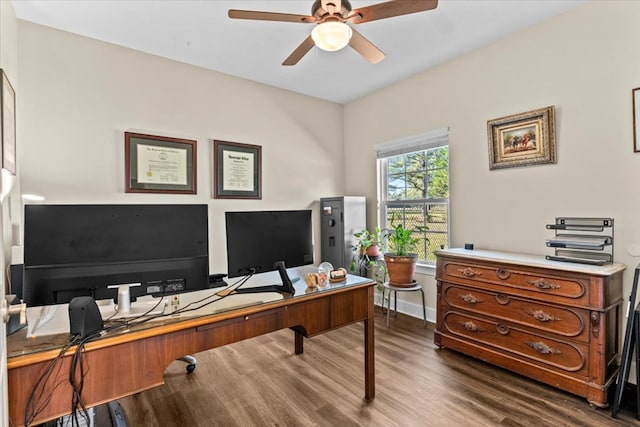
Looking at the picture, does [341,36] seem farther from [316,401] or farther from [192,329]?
[316,401]

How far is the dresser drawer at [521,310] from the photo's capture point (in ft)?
6.87

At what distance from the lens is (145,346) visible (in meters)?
1.35

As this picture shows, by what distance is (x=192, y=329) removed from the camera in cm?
147

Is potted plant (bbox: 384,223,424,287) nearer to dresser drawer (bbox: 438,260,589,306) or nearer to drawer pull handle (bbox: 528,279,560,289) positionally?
dresser drawer (bbox: 438,260,589,306)

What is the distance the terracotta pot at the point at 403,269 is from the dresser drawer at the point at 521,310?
1.71 ft

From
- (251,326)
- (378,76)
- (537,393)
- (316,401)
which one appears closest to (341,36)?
(251,326)

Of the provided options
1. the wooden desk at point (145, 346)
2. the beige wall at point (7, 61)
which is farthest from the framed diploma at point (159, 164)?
the wooden desk at point (145, 346)

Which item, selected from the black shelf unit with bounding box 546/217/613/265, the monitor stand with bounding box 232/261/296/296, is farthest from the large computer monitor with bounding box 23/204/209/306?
the black shelf unit with bounding box 546/217/613/265

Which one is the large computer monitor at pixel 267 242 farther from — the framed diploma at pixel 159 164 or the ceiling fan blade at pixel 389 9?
the framed diploma at pixel 159 164

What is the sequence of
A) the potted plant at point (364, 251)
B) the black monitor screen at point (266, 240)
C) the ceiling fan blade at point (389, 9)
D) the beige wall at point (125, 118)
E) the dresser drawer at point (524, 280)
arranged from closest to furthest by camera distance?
the ceiling fan blade at point (389, 9)
the black monitor screen at point (266, 240)
the dresser drawer at point (524, 280)
the beige wall at point (125, 118)
the potted plant at point (364, 251)

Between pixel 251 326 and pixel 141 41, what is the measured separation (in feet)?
8.78

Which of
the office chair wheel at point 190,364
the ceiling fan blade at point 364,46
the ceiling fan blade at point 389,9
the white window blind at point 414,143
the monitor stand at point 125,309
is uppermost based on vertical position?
the ceiling fan blade at point 389,9

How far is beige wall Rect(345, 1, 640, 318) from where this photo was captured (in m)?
2.24

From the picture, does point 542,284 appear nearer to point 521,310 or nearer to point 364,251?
point 521,310
